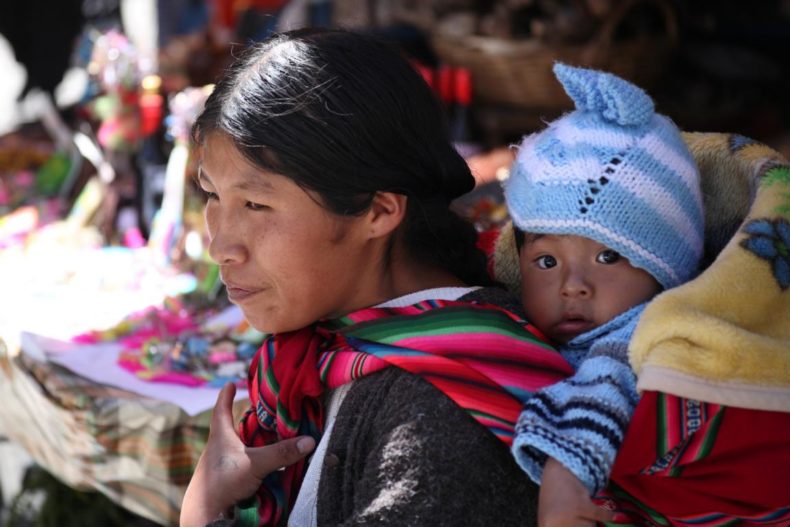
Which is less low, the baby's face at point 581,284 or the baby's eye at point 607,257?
the baby's eye at point 607,257

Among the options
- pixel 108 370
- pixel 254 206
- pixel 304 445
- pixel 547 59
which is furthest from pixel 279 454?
pixel 547 59

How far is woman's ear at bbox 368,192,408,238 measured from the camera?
4.56 ft

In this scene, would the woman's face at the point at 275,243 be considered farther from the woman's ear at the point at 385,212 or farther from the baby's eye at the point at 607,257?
the baby's eye at the point at 607,257

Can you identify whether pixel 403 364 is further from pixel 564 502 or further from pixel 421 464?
pixel 564 502

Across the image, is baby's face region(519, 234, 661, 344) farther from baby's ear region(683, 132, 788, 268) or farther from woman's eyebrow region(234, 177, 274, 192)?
woman's eyebrow region(234, 177, 274, 192)

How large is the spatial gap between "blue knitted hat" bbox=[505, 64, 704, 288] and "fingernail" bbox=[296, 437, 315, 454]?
43 centimetres

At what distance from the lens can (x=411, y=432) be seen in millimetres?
1228

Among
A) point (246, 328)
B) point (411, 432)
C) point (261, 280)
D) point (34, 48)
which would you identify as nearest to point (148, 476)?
point (246, 328)

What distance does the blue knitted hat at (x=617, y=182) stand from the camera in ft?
4.38

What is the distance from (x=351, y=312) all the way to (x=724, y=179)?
620mm

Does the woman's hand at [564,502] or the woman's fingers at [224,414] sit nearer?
the woman's hand at [564,502]

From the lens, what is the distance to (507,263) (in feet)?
5.46

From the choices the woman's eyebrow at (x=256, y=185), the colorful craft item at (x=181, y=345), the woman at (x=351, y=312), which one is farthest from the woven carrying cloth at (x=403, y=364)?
the colorful craft item at (x=181, y=345)

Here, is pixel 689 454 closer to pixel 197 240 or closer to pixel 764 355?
pixel 764 355
